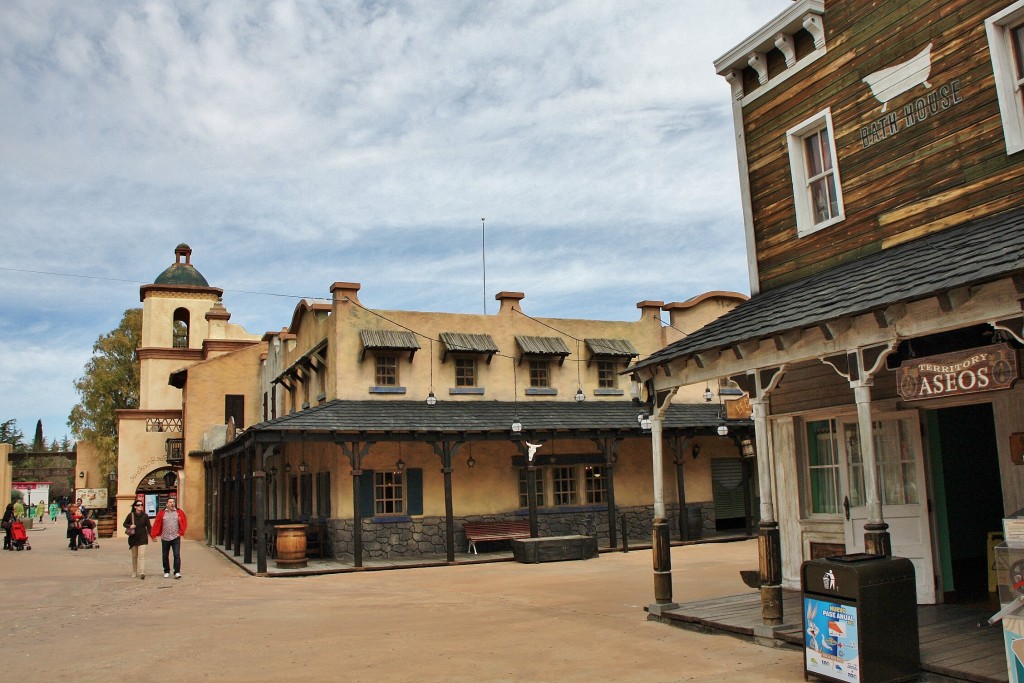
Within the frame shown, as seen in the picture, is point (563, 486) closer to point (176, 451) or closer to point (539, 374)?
point (539, 374)

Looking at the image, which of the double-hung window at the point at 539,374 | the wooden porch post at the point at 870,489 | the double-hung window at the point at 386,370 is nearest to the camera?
the wooden porch post at the point at 870,489

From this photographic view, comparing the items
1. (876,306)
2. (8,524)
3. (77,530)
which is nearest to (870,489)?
(876,306)

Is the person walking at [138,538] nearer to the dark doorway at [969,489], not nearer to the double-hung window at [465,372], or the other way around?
the double-hung window at [465,372]

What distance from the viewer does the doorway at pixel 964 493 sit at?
982cm

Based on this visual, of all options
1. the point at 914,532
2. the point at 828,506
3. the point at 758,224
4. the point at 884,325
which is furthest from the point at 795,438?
the point at 884,325

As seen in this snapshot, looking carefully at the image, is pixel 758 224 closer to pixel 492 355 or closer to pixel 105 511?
pixel 492 355

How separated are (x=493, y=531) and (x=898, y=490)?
13092mm

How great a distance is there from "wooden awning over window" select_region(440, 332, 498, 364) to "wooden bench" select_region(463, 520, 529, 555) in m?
4.39

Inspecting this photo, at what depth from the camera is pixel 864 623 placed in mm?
6941

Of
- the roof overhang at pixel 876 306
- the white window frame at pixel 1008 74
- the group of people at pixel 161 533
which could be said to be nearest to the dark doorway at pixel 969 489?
the roof overhang at pixel 876 306

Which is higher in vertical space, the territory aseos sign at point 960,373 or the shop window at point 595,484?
the territory aseos sign at point 960,373

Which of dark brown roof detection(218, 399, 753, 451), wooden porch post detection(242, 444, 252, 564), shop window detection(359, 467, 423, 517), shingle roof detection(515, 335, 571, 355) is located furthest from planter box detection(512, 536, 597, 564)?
wooden porch post detection(242, 444, 252, 564)

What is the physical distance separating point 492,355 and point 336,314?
4306mm

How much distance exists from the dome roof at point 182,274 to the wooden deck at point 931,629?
37030 millimetres
